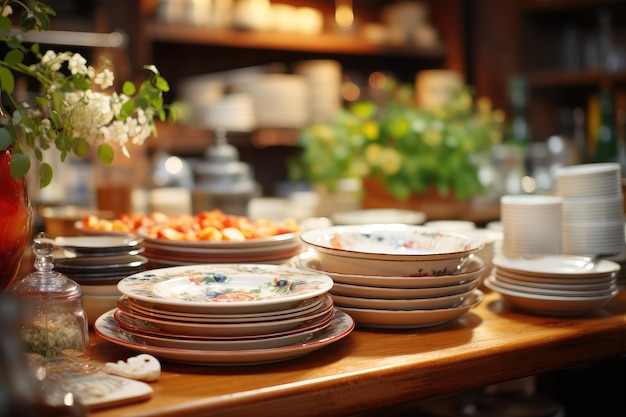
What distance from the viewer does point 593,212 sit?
1.34 metres

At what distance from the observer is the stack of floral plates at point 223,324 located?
874 millimetres

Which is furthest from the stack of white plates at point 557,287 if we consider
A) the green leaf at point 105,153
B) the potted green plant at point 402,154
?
the potted green plant at point 402,154

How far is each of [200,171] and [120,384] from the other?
1184mm

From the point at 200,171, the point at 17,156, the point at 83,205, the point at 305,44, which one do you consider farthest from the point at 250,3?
the point at 17,156

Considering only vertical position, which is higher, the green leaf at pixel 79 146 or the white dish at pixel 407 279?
the green leaf at pixel 79 146

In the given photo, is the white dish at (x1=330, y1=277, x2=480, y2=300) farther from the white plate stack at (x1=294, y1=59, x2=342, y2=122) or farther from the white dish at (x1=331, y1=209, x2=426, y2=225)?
the white plate stack at (x1=294, y1=59, x2=342, y2=122)

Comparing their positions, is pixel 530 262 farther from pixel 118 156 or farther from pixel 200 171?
pixel 118 156

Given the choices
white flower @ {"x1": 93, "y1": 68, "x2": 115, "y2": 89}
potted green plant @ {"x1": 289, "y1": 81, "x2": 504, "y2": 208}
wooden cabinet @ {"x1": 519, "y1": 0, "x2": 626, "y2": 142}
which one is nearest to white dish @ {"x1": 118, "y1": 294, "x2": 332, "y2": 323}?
white flower @ {"x1": 93, "y1": 68, "x2": 115, "y2": 89}

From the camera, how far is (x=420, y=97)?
3885mm

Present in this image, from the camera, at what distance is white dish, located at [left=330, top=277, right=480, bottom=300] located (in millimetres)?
1049

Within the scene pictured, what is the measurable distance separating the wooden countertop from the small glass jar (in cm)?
4

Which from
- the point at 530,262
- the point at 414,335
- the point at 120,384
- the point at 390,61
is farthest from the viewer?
the point at 390,61

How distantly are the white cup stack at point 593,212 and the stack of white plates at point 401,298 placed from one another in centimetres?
36

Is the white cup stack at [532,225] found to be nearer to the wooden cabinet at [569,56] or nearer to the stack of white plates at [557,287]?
the stack of white plates at [557,287]
